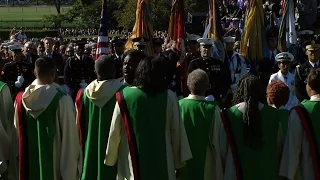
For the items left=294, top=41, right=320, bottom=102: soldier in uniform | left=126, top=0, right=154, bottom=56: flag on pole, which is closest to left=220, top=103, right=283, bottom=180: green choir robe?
left=294, top=41, right=320, bottom=102: soldier in uniform

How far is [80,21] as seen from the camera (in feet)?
222

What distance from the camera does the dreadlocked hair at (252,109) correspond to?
19.4 ft

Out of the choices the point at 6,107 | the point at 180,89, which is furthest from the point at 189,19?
the point at 6,107

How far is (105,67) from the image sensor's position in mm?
6469

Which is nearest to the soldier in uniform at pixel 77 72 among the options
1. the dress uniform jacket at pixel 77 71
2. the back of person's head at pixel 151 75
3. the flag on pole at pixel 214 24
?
→ the dress uniform jacket at pixel 77 71

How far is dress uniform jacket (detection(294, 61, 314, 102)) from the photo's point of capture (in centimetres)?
947

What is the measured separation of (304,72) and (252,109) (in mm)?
4050

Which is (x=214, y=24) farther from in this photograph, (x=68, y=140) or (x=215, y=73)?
(x=68, y=140)

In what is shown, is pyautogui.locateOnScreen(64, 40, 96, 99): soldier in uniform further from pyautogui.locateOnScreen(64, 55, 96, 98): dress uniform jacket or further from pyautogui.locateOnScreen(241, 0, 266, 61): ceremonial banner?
pyautogui.locateOnScreen(241, 0, 266, 61): ceremonial banner

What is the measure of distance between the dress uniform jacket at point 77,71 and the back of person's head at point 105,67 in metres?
6.40

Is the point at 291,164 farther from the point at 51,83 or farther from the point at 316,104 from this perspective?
the point at 51,83

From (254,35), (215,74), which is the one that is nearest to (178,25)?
(254,35)

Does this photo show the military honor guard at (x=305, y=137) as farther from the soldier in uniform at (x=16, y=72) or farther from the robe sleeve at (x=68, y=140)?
the soldier in uniform at (x=16, y=72)

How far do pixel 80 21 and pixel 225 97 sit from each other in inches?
2314
